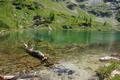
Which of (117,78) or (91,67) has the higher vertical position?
(117,78)

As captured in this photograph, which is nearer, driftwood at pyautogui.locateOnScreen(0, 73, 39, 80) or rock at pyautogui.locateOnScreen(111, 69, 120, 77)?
driftwood at pyautogui.locateOnScreen(0, 73, 39, 80)

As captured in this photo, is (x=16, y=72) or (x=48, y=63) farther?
(x=48, y=63)

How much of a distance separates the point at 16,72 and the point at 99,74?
11655 mm

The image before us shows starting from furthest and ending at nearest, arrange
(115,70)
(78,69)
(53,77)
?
(78,69) < (115,70) < (53,77)

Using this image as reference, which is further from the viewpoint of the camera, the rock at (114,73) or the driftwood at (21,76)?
the rock at (114,73)

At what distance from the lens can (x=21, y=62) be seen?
48000mm

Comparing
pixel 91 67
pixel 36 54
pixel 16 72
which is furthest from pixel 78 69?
pixel 36 54

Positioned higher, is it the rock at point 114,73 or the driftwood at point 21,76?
the driftwood at point 21,76

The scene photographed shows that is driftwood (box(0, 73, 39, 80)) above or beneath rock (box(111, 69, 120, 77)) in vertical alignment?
above

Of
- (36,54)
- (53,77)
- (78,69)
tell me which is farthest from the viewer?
(36,54)

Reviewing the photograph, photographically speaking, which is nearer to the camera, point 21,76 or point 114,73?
point 21,76

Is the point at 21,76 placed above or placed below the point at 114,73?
above

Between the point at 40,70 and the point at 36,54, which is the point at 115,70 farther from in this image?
the point at 36,54

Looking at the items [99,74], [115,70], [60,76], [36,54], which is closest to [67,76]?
[60,76]
